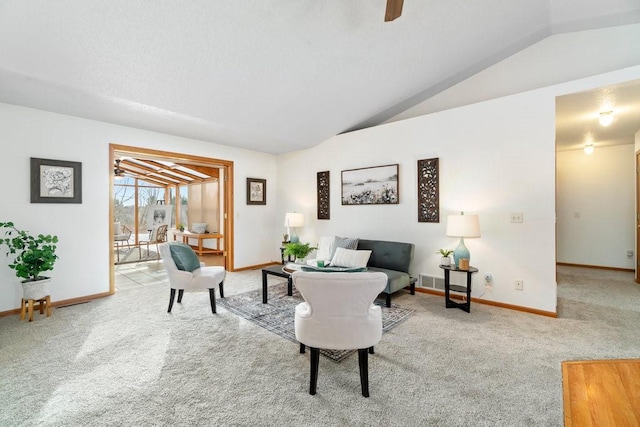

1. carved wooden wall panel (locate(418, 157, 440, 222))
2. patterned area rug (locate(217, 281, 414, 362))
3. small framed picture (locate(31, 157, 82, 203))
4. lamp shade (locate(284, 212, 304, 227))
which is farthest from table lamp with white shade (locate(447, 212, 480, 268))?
small framed picture (locate(31, 157, 82, 203))

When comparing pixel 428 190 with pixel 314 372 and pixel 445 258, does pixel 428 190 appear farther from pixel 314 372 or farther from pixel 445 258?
pixel 314 372

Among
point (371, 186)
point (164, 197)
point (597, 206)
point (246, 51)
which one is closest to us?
point (246, 51)

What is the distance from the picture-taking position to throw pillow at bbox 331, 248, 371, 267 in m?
3.86

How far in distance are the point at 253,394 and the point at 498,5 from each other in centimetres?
407

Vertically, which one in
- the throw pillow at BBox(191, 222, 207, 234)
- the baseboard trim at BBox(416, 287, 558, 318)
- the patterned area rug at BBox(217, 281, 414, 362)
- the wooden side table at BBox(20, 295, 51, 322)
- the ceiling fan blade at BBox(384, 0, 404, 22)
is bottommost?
the patterned area rug at BBox(217, 281, 414, 362)

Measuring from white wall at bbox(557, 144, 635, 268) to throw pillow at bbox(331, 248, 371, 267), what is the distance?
513cm

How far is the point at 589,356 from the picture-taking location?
90.6 inches

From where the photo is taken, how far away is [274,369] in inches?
84.7

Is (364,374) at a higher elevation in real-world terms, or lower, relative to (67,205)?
lower

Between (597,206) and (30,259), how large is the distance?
30.3 feet

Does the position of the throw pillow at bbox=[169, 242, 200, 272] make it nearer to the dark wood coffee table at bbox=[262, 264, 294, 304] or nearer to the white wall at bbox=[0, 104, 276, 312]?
the dark wood coffee table at bbox=[262, 264, 294, 304]

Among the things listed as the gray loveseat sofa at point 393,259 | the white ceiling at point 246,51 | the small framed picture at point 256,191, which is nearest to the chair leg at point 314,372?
the gray loveseat sofa at point 393,259

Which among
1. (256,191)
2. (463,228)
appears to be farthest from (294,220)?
(463,228)

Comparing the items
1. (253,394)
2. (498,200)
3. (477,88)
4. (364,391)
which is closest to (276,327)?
→ (253,394)
